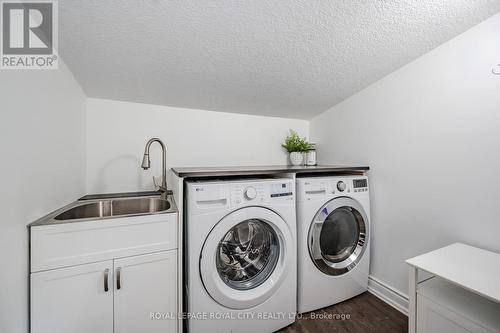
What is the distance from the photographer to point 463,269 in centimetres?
93

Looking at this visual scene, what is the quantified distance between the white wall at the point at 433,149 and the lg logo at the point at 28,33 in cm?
222

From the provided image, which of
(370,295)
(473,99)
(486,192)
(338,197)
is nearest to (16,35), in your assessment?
(338,197)

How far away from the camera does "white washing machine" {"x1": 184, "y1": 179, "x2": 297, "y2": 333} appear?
113 cm

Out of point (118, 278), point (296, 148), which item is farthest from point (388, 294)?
point (118, 278)

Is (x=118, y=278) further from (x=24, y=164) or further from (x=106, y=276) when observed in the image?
(x=24, y=164)

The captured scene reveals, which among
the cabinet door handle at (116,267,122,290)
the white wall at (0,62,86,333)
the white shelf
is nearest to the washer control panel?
the cabinet door handle at (116,267,122,290)

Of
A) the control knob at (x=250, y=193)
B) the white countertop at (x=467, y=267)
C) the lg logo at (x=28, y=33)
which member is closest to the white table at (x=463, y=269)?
the white countertop at (x=467, y=267)

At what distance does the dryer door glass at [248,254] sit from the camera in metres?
1.32

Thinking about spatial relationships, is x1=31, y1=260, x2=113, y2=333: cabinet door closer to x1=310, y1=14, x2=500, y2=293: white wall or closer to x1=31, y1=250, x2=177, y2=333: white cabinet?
x1=31, y1=250, x2=177, y2=333: white cabinet

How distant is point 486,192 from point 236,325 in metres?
1.71

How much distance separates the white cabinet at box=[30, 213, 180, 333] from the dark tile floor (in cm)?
91

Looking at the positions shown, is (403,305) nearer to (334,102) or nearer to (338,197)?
(338,197)

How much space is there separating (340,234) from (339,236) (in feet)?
0.06

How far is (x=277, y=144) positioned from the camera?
7.74 ft
